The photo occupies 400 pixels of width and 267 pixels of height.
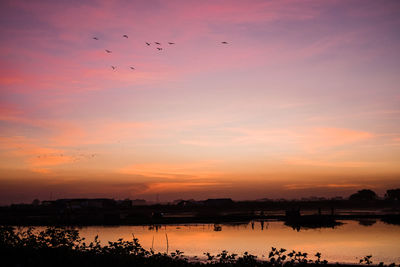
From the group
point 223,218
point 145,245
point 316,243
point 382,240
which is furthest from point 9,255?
point 223,218

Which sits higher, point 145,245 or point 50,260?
point 50,260

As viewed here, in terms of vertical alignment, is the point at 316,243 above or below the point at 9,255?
below

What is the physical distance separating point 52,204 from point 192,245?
472 ft

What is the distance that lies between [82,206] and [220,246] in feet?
436

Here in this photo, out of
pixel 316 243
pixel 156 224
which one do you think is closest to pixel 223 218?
pixel 156 224

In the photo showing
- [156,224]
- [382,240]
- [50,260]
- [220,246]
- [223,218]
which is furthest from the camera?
[223,218]

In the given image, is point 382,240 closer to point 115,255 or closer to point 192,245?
point 192,245

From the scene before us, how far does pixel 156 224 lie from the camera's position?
268 ft

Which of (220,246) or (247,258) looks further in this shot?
(220,246)

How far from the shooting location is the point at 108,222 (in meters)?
83.7

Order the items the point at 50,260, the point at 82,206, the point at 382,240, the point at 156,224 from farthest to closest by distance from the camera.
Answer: the point at 82,206 < the point at 156,224 < the point at 382,240 < the point at 50,260

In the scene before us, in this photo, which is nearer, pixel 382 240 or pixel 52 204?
pixel 382 240

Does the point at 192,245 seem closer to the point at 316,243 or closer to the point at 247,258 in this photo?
the point at 316,243

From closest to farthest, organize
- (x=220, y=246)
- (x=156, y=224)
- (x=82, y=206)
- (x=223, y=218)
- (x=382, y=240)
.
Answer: (x=220, y=246), (x=382, y=240), (x=156, y=224), (x=223, y=218), (x=82, y=206)
